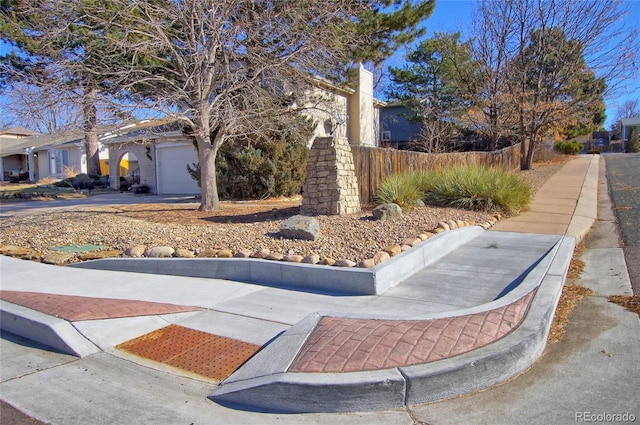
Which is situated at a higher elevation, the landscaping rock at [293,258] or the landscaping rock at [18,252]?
the landscaping rock at [293,258]

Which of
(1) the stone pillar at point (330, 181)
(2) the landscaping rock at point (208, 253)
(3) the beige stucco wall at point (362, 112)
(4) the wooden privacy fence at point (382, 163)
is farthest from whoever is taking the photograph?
(3) the beige stucco wall at point (362, 112)

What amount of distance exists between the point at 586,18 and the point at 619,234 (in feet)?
46.8

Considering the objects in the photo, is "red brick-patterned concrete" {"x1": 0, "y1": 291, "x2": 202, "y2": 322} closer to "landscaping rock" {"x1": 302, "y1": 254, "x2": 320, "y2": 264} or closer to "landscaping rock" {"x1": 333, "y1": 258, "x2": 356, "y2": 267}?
"landscaping rock" {"x1": 302, "y1": 254, "x2": 320, "y2": 264}

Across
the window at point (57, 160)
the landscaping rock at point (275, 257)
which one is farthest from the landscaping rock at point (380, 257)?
the window at point (57, 160)

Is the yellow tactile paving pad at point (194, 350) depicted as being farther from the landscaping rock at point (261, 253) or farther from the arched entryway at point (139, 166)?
the arched entryway at point (139, 166)

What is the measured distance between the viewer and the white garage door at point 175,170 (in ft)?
70.8

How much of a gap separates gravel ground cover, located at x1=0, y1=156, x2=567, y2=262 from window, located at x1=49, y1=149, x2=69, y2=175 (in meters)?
23.2

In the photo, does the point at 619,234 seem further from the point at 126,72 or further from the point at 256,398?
the point at 126,72

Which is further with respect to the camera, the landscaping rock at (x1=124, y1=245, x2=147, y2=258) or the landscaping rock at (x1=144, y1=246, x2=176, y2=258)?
the landscaping rock at (x1=124, y1=245, x2=147, y2=258)

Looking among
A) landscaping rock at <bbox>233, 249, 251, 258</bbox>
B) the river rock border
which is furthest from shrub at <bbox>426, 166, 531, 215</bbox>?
landscaping rock at <bbox>233, 249, 251, 258</bbox>

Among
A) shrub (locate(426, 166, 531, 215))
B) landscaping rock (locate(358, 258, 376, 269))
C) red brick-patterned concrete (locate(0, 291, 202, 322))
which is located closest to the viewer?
red brick-patterned concrete (locate(0, 291, 202, 322))

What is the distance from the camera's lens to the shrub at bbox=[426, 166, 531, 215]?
10.6 meters

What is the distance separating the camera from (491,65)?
852 inches

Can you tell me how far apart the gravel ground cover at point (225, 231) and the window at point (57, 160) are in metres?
23.2
